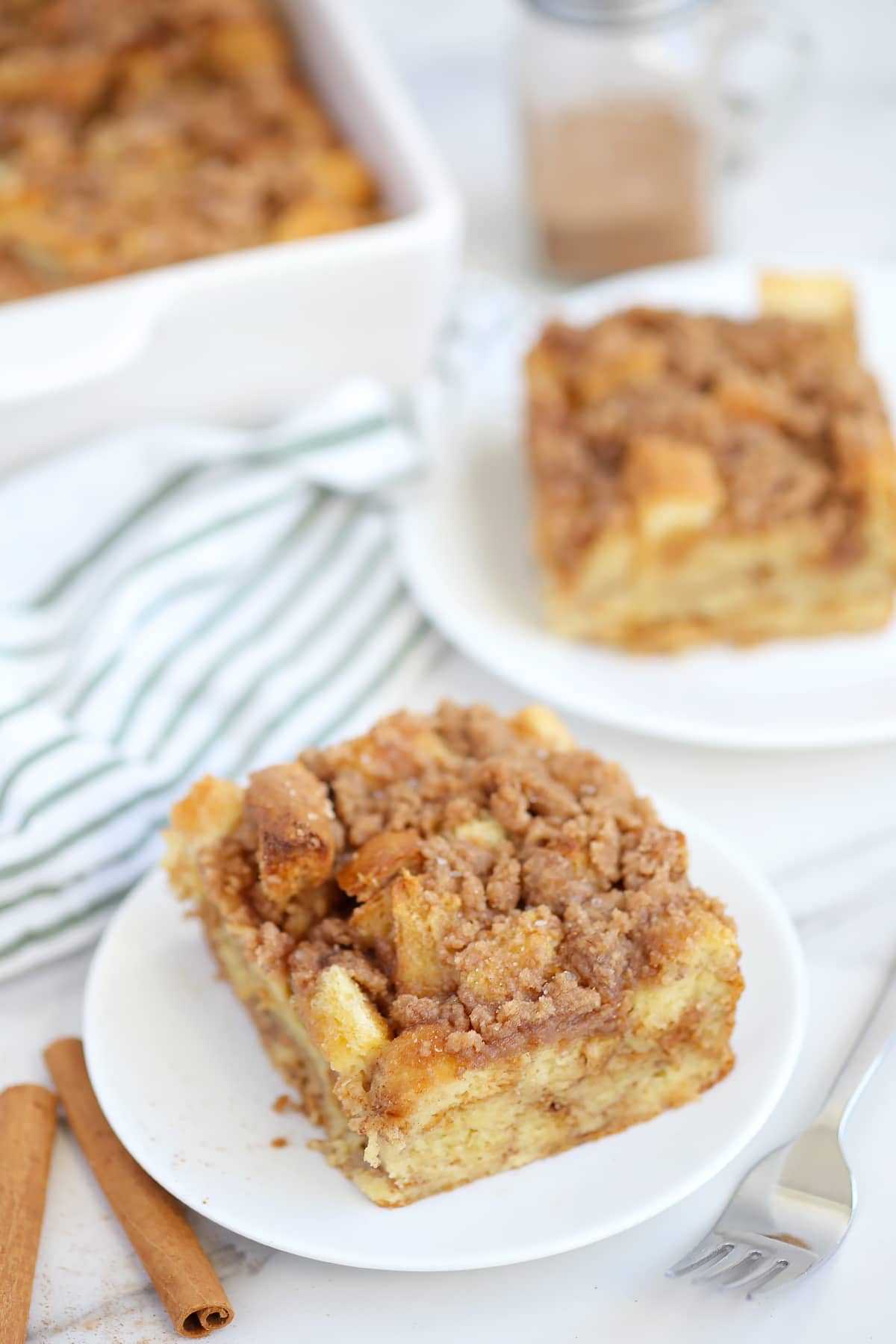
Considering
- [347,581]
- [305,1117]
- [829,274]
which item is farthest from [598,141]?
[305,1117]

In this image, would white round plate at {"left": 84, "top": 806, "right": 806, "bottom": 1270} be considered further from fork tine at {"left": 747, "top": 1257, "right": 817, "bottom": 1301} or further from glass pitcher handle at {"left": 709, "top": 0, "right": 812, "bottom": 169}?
glass pitcher handle at {"left": 709, "top": 0, "right": 812, "bottom": 169}

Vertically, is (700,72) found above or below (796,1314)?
above

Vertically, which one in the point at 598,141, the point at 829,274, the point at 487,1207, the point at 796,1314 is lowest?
the point at 796,1314

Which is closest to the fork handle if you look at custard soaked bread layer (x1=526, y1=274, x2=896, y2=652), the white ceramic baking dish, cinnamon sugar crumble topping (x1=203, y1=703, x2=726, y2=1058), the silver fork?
the silver fork

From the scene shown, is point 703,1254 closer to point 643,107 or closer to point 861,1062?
point 861,1062

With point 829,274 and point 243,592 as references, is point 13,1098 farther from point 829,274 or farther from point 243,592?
point 829,274

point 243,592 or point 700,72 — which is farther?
point 700,72

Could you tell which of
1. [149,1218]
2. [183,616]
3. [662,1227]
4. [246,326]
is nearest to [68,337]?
[246,326]

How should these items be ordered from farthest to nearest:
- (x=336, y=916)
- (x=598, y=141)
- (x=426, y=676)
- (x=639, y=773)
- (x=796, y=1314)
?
(x=598, y=141) < (x=426, y=676) < (x=639, y=773) < (x=336, y=916) < (x=796, y=1314)
